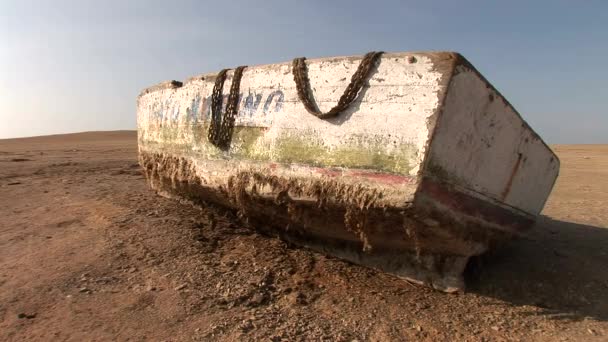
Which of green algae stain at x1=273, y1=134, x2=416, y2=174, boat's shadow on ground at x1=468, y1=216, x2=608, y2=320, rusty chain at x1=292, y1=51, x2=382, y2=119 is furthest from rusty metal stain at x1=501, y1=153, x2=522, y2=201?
rusty chain at x1=292, y1=51, x2=382, y2=119

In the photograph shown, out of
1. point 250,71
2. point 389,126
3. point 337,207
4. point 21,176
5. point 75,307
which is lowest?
point 21,176

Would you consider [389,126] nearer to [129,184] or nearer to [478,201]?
[478,201]

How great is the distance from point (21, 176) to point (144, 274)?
6.62m

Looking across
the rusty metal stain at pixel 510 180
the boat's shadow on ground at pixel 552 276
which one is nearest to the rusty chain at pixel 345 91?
Answer: the rusty metal stain at pixel 510 180

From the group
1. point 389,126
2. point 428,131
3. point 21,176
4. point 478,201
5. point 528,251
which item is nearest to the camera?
point 428,131

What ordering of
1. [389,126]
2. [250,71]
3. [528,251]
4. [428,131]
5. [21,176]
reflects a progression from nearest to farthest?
[428,131], [389,126], [250,71], [528,251], [21,176]

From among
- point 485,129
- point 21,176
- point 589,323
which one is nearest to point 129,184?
point 21,176

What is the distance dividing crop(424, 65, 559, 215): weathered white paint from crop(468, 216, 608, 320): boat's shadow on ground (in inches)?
26.8

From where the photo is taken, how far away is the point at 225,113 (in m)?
4.27

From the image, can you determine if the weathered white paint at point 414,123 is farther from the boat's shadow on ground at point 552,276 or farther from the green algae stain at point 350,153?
the boat's shadow on ground at point 552,276

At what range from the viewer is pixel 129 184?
7688 millimetres

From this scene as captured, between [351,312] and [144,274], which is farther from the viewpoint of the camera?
[144,274]

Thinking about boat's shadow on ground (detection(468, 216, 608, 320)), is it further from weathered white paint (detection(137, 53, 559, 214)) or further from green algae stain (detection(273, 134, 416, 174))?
green algae stain (detection(273, 134, 416, 174))

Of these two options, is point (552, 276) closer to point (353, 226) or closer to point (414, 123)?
point (353, 226)
